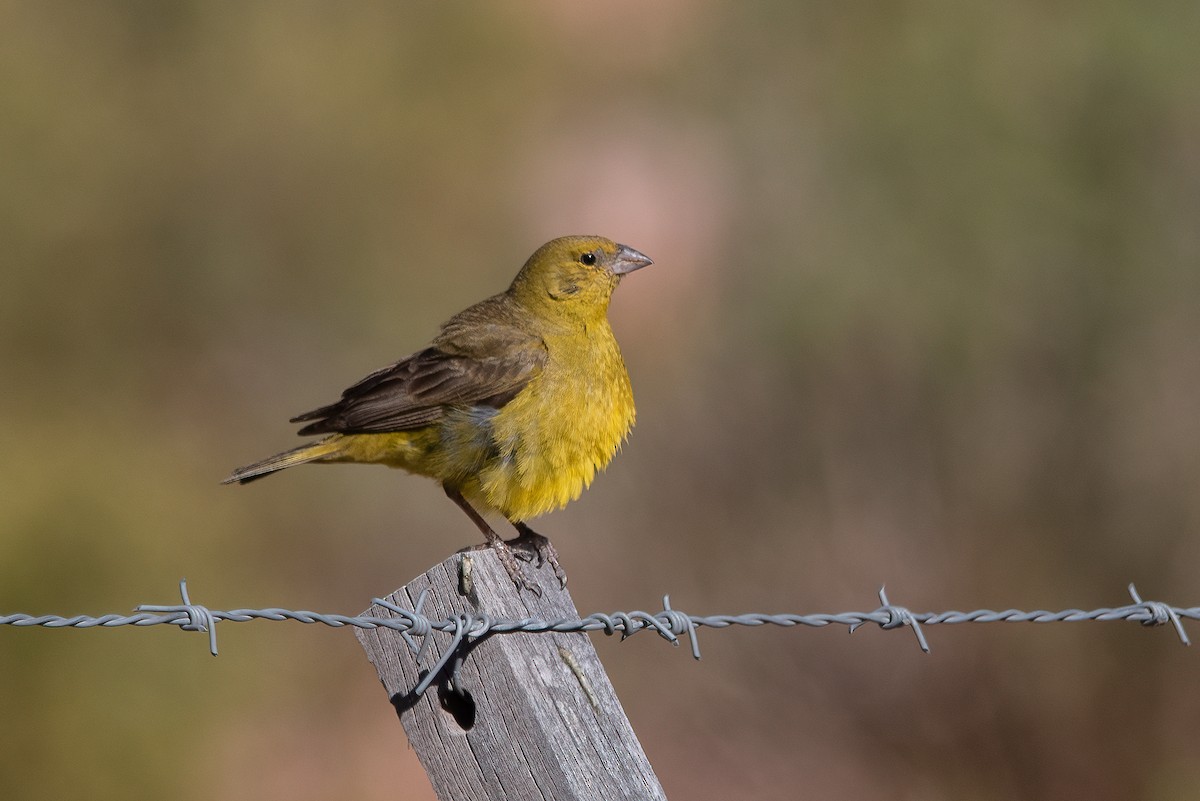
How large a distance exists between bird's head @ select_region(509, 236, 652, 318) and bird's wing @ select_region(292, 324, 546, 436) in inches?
14.2

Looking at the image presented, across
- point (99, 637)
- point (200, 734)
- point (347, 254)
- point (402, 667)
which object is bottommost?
point (402, 667)

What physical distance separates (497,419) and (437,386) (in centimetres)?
35

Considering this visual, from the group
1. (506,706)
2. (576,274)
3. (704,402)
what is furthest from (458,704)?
(704,402)

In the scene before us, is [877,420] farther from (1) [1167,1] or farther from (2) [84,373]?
(2) [84,373]

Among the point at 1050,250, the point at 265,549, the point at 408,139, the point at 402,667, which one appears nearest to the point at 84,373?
the point at 265,549

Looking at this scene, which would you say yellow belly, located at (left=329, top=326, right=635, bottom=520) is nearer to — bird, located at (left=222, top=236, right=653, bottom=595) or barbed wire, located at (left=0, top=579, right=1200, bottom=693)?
bird, located at (left=222, top=236, right=653, bottom=595)

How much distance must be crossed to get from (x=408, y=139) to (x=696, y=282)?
3.37 metres

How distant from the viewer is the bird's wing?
17.4 feet

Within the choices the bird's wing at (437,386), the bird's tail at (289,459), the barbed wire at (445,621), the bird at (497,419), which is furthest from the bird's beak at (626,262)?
the barbed wire at (445,621)

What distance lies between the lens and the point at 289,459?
5.29 metres

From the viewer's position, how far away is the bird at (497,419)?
202 inches

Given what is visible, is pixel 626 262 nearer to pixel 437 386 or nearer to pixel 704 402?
pixel 437 386

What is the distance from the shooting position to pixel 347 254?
39.9 ft

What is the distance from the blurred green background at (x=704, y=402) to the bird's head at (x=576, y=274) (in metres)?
3.24
